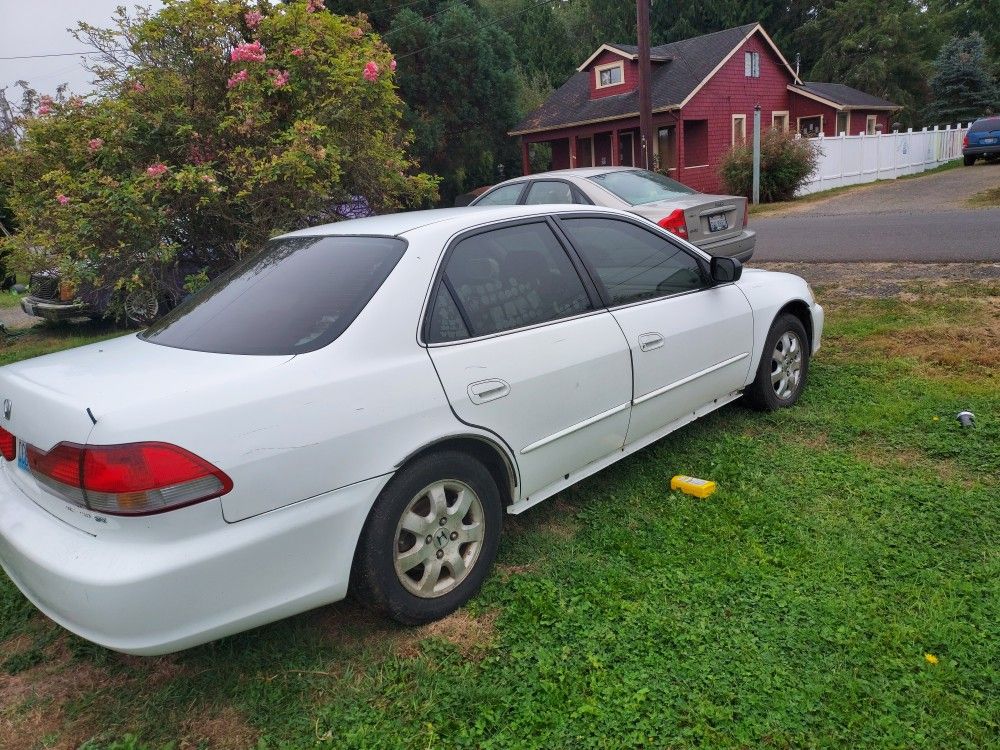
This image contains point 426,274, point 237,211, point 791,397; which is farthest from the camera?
point 237,211

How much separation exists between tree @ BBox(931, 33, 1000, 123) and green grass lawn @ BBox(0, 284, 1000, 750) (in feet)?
146

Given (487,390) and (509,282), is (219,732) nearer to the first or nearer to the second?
(487,390)

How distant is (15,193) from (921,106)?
49.4 meters

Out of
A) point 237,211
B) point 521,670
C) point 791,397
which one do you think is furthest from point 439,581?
point 237,211

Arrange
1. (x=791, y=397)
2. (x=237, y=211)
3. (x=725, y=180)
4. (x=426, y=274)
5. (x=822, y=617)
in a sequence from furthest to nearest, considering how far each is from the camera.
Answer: (x=725, y=180) < (x=237, y=211) < (x=791, y=397) < (x=426, y=274) < (x=822, y=617)

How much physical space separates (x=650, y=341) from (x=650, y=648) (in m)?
1.58

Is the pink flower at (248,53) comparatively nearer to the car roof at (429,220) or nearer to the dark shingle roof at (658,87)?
the car roof at (429,220)

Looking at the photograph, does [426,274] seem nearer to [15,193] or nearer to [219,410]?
[219,410]

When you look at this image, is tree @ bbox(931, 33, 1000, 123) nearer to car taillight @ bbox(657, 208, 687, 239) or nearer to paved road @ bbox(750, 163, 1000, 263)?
paved road @ bbox(750, 163, 1000, 263)

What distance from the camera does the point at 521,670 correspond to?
2.70m

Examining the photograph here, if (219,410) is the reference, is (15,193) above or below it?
above

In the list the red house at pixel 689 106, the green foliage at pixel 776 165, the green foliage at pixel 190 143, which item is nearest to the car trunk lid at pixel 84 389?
the green foliage at pixel 190 143

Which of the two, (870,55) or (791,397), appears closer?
(791,397)

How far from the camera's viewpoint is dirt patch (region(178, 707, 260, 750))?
248 cm
